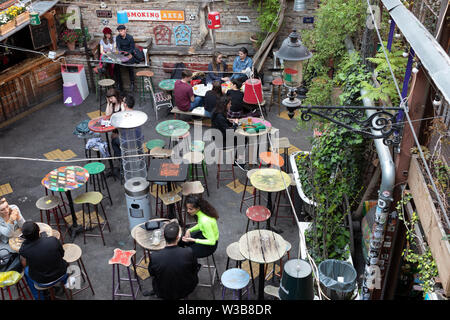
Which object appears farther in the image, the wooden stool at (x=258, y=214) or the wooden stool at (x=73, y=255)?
the wooden stool at (x=258, y=214)

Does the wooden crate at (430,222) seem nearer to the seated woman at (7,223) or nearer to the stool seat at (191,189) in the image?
the stool seat at (191,189)

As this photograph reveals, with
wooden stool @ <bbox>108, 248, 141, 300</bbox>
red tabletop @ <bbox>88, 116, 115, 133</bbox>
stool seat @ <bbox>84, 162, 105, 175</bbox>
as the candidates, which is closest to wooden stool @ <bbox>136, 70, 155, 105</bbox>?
red tabletop @ <bbox>88, 116, 115, 133</bbox>

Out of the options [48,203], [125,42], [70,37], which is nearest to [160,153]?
[48,203]

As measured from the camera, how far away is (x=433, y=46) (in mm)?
4371

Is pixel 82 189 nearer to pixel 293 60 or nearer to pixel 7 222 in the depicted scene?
pixel 7 222

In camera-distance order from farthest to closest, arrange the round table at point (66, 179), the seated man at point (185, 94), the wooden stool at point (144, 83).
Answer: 1. the wooden stool at point (144, 83)
2. the seated man at point (185, 94)
3. the round table at point (66, 179)

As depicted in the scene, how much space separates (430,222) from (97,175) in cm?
651

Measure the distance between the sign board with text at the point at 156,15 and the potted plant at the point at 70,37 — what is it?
5.39 ft

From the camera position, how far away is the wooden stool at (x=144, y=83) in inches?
502

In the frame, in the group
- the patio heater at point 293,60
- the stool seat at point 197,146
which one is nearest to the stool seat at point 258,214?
the stool seat at point 197,146

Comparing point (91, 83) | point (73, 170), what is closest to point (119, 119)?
point (73, 170)

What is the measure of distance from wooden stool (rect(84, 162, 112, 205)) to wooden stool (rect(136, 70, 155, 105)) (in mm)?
3784

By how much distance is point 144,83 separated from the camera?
527 inches

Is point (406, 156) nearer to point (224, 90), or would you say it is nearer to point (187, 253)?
point (187, 253)
